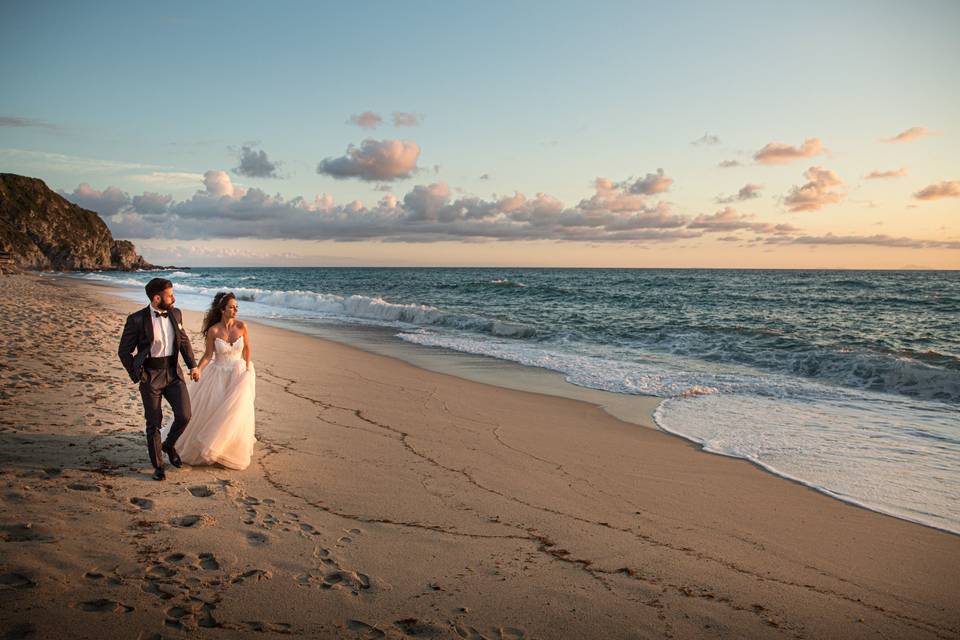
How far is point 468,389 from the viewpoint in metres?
10.9

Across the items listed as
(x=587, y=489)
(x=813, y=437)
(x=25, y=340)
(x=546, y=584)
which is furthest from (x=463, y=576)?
(x=25, y=340)

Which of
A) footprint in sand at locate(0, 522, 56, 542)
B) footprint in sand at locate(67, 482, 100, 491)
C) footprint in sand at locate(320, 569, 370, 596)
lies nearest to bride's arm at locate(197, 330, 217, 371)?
footprint in sand at locate(67, 482, 100, 491)

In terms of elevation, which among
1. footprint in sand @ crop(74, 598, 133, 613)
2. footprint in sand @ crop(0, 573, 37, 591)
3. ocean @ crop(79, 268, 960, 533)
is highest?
footprint in sand @ crop(0, 573, 37, 591)

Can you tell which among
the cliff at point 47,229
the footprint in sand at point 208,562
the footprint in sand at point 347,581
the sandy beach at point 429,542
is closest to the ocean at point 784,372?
the sandy beach at point 429,542

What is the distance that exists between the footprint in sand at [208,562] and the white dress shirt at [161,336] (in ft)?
7.01

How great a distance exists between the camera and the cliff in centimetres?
7894

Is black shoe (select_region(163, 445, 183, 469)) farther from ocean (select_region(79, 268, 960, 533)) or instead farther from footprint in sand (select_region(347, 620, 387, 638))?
ocean (select_region(79, 268, 960, 533))

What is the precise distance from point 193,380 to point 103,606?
269 cm

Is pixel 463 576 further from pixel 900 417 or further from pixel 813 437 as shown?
pixel 900 417

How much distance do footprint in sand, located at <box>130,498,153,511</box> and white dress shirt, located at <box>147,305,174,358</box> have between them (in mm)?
1271

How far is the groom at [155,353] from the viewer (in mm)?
5000

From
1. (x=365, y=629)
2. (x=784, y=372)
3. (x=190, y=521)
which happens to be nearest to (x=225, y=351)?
(x=190, y=521)

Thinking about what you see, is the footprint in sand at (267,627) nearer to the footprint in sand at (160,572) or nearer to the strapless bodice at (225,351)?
the footprint in sand at (160,572)

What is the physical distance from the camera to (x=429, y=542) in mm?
4250
